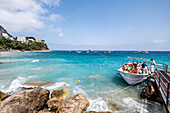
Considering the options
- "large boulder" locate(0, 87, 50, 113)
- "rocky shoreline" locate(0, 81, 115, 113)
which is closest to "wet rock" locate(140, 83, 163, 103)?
"rocky shoreline" locate(0, 81, 115, 113)

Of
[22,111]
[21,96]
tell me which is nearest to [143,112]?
[22,111]

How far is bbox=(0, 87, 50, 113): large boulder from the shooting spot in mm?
4070

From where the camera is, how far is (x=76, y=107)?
4.26m

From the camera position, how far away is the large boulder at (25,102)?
407 cm

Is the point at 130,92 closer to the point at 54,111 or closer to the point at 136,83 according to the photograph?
the point at 136,83

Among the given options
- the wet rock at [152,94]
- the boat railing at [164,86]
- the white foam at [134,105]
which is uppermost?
the boat railing at [164,86]

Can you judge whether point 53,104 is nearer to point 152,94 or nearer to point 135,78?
point 152,94

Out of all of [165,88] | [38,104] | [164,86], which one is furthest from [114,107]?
[38,104]

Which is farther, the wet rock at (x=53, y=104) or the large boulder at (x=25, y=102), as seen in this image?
the wet rock at (x=53, y=104)

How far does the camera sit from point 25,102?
4461mm

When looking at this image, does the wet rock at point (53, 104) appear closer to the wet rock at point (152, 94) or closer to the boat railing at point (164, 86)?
the boat railing at point (164, 86)

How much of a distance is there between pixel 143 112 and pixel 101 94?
3.51 metres

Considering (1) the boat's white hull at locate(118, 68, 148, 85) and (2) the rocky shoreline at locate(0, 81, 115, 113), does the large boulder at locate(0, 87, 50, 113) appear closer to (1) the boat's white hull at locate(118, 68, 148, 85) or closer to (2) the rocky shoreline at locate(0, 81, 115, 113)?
(2) the rocky shoreline at locate(0, 81, 115, 113)

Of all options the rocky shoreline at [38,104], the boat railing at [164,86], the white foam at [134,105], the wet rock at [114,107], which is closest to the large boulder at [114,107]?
the wet rock at [114,107]
